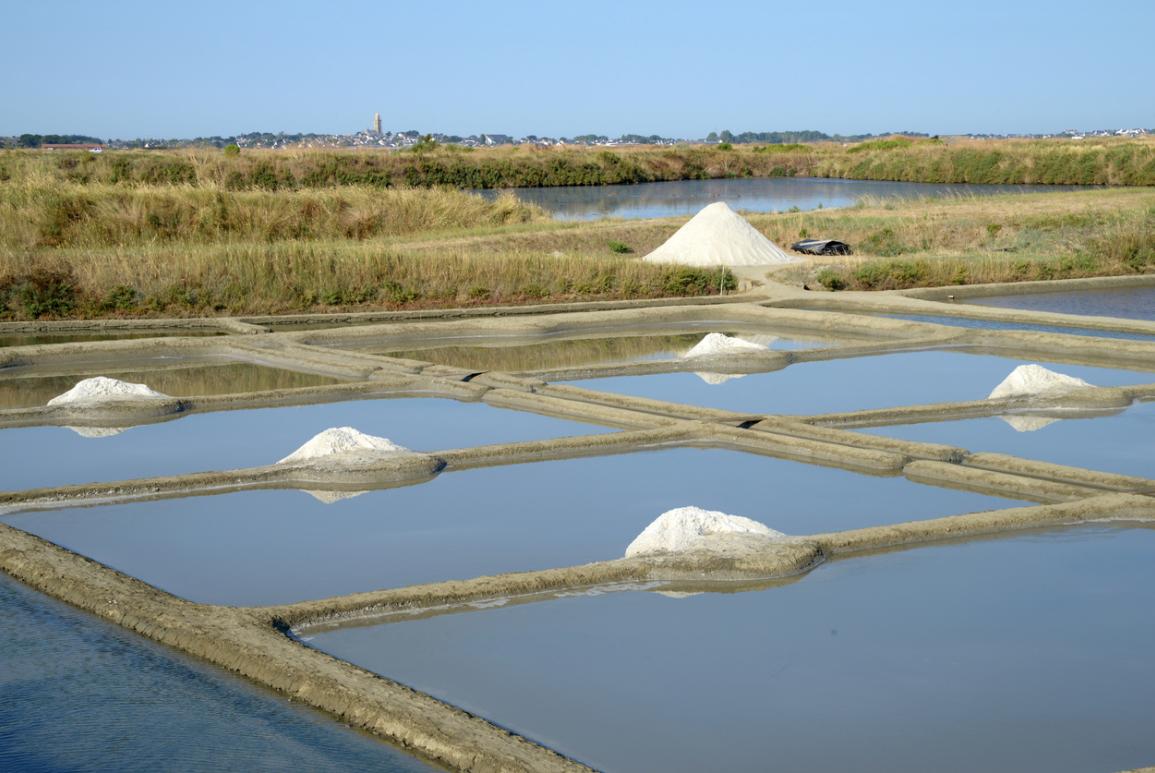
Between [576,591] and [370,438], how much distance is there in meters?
1.62

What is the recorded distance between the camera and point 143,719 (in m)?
2.72

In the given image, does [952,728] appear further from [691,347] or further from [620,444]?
[691,347]

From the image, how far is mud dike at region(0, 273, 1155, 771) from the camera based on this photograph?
121 inches

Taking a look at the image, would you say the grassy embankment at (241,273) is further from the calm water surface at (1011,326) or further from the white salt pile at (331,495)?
the white salt pile at (331,495)

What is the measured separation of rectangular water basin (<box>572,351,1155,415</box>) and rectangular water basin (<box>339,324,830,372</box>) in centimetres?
56

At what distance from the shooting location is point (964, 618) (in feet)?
11.0

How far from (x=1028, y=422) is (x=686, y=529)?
2.52 metres

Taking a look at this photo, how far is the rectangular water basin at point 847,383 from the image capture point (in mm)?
6156

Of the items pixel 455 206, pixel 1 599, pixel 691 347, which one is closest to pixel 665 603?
pixel 1 599

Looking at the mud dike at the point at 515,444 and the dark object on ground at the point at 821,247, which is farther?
the dark object on ground at the point at 821,247

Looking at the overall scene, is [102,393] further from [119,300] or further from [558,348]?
[119,300]

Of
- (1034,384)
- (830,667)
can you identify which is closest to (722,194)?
(1034,384)

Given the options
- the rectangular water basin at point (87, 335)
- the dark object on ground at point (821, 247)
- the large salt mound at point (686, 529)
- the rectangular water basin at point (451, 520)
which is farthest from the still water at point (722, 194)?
the large salt mound at point (686, 529)

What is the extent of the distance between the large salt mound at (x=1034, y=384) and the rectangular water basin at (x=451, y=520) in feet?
5.20
